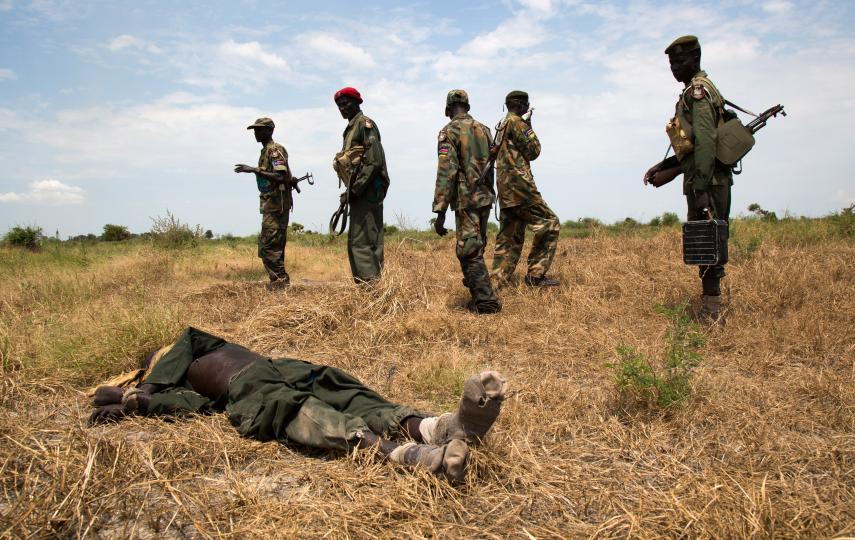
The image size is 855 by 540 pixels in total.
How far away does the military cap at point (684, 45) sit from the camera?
4.39 metres

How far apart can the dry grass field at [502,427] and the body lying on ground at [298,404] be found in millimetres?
94

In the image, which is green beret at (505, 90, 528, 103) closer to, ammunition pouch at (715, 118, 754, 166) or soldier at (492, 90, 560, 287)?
soldier at (492, 90, 560, 287)

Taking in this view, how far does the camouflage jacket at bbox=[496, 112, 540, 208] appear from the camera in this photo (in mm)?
6012

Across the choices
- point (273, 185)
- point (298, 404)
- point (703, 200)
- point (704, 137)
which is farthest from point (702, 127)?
point (273, 185)

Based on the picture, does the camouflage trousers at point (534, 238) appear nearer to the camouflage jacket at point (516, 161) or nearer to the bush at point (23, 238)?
the camouflage jacket at point (516, 161)

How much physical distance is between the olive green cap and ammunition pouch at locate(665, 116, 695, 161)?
1996mm

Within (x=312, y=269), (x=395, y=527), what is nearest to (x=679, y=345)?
(x=395, y=527)

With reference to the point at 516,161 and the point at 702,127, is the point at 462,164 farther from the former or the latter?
the point at 702,127

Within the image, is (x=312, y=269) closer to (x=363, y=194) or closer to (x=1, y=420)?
(x=363, y=194)

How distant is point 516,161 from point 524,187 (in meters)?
0.29

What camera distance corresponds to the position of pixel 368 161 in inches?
215

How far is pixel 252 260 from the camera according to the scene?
33.7 ft

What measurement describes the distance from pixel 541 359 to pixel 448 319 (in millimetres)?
1087

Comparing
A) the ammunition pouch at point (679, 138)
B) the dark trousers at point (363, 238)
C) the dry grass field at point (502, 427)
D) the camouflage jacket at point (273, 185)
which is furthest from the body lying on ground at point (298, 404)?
the camouflage jacket at point (273, 185)
